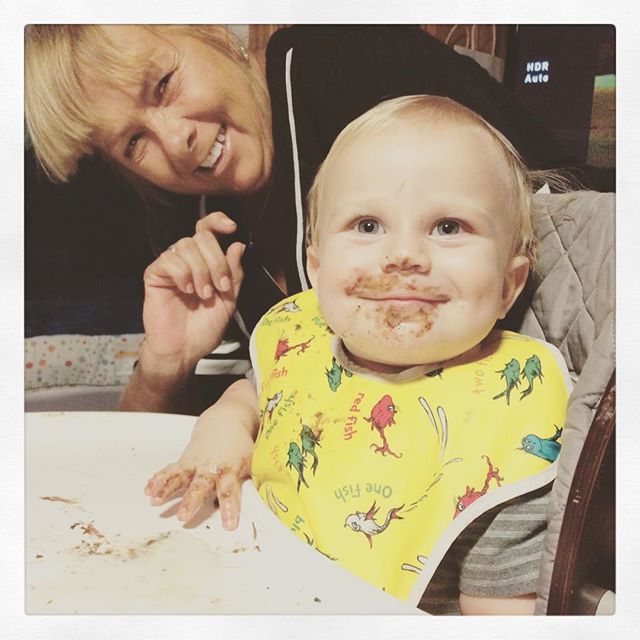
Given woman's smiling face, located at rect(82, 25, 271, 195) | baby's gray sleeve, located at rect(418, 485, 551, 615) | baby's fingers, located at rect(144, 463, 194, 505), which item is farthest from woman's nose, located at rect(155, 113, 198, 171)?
baby's gray sleeve, located at rect(418, 485, 551, 615)

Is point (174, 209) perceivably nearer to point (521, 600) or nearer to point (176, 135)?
point (176, 135)

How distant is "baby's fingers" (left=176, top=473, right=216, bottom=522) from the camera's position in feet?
3.83

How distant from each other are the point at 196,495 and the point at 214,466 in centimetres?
5

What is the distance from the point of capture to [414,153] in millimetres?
1117

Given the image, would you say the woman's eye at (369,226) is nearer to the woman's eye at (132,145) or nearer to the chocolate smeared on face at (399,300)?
the chocolate smeared on face at (399,300)

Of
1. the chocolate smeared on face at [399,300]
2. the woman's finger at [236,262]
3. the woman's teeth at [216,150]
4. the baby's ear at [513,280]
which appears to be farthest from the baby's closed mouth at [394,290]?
the woman's teeth at [216,150]

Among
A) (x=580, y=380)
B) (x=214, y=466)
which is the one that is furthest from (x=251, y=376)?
(x=580, y=380)

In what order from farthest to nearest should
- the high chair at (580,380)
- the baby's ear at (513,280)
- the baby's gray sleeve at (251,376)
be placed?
the baby's gray sleeve at (251,376), the baby's ear at (513,280), the high chair at (580,380)

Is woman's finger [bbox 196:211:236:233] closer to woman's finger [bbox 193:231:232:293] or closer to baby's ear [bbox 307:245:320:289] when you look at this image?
woman's finger [bbox 193:231:232:293]

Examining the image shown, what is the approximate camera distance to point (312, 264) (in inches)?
Answer: 48.6

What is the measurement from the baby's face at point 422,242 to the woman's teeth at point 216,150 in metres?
0.23

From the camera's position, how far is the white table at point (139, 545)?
1136mm

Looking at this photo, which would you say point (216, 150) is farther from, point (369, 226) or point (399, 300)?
point (399, 300)

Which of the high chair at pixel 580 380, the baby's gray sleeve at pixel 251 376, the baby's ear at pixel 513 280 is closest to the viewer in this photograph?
the high chair at pixel 580 380
